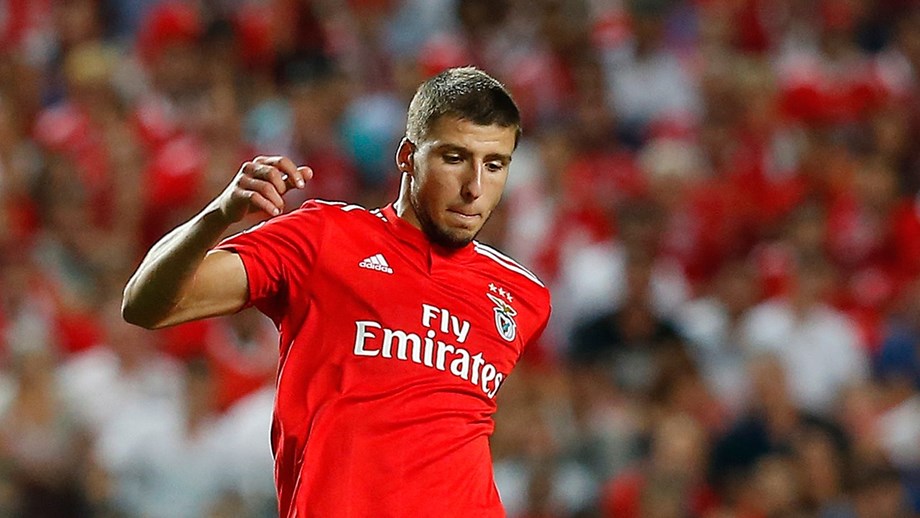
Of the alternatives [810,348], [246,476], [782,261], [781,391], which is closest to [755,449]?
[781,391]

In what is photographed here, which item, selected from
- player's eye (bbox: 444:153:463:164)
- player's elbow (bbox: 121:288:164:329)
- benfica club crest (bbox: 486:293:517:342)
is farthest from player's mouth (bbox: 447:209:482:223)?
player's elbow (bbox: 121:288:164:329)

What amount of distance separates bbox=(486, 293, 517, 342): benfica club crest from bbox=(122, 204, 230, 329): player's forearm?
78 centimetres

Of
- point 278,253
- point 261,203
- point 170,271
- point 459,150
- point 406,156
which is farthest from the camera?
point 406,156

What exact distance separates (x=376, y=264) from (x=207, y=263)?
16.0 inches

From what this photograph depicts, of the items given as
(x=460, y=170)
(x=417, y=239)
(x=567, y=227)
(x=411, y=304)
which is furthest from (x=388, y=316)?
(x=567, y=227)

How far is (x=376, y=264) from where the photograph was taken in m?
3.36

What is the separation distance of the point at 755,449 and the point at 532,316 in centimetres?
320

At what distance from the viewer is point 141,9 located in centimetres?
994

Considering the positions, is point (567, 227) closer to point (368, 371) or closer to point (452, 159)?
point (452, 159)

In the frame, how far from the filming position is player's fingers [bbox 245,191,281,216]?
9.45 ft

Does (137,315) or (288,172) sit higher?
(288,172)

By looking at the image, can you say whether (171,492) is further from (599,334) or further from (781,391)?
(781,391)

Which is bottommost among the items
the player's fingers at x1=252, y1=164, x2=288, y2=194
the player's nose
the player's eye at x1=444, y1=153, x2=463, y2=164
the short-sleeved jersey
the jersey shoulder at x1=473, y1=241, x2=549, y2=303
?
the short-sleeved jersey

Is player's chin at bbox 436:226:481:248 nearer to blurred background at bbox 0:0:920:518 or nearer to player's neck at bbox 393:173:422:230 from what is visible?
player's neck at bbox 393:173:422:230
